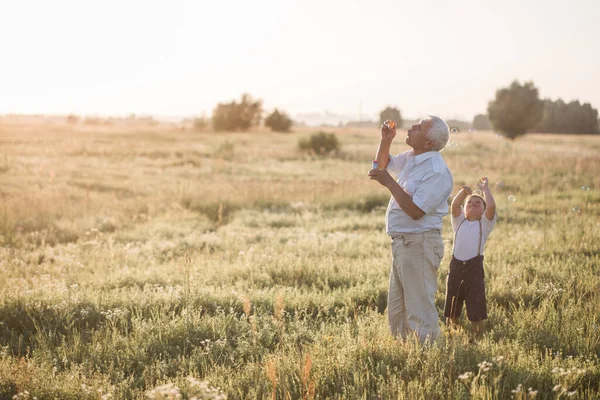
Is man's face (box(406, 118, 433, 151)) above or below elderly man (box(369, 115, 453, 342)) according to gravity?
above

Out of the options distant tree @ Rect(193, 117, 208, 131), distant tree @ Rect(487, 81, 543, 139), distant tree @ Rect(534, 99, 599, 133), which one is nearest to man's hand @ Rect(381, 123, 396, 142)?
distant tree @ Rect(487, 81, 543, 139)

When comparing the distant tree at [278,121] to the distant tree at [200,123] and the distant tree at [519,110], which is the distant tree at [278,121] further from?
the distant tree at [519,110]

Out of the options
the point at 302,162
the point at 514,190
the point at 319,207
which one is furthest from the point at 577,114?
the point at 319,207

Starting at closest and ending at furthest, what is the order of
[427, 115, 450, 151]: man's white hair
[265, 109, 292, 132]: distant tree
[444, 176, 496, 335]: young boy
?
[427, 115, 450, 151]: man's white hair
[444, 176, 496, 335]: young boy
[265, 109, 292, 132]: distant tree

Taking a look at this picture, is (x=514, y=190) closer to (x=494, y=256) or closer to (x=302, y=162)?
(x=494, y=256)

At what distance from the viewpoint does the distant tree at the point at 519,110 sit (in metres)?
70.8

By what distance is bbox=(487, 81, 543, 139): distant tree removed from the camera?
70.8 m

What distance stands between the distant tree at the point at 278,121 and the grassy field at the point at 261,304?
2946 inches

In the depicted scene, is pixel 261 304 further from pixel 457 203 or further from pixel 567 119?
pixel 567 119

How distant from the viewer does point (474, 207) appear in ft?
17.6

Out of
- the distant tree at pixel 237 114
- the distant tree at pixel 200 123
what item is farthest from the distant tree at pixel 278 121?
the distant tree at pixel 200 123

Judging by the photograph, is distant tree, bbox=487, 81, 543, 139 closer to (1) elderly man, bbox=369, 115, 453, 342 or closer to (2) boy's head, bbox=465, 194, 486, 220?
(2) boy's head, bbox=465, 194, 486, 220

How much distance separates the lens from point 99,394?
149 inches

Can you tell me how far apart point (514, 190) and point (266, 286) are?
14.1m
